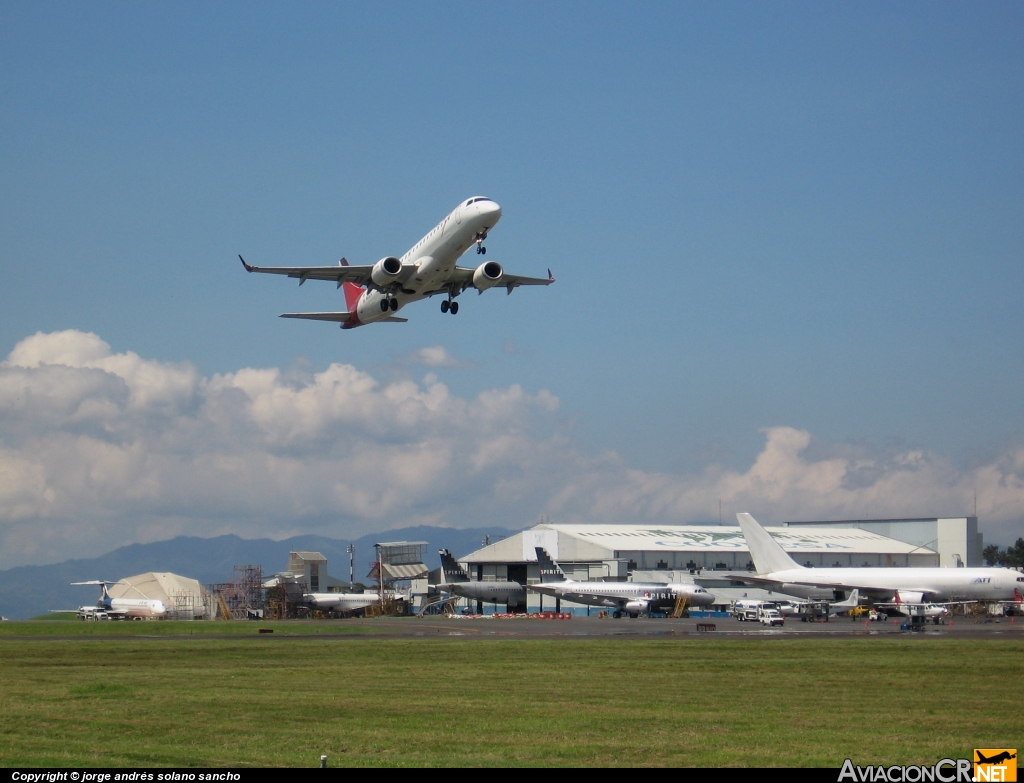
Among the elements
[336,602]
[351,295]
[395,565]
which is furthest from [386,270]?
[395,565]

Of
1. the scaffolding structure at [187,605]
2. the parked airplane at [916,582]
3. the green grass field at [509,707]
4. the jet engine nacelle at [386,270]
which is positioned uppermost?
the jet engine nacelle at [386,270]

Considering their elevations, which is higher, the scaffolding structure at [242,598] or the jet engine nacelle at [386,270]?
the jet engine nacelle at [386,270]

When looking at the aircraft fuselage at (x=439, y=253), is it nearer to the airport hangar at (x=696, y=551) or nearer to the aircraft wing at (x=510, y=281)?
the aircraft wing at (x=510, y=281)

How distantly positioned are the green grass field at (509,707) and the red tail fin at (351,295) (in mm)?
24961

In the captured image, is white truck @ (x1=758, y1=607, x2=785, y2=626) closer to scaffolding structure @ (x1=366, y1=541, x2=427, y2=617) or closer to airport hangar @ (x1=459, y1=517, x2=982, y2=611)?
airport hangar @ (x1=459, y1=517, x2=982, y2=611)

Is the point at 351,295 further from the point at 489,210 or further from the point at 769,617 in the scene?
the point at 769,617

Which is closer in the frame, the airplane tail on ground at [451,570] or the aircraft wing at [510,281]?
the aircraft wing at [510,281]

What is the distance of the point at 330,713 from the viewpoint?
22.1 meters

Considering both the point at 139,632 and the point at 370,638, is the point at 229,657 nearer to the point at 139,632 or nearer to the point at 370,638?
the point at 370,638

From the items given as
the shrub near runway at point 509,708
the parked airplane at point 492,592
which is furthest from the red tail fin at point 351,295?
the parked airplane at point 492,592

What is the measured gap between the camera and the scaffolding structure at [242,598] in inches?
4402

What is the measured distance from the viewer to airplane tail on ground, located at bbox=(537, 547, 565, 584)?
10875cm

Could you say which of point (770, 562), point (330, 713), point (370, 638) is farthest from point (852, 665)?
point (770, 562)

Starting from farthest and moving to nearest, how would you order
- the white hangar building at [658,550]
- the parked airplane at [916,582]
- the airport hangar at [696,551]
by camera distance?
the white hangar building at [658,550] < the airport hangar at [696,551] < the parked airplane at [916,582]
